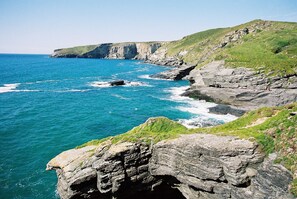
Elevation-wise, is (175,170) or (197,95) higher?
(175,170)

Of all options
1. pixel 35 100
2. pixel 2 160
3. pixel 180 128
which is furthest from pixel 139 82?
pixel 180 128

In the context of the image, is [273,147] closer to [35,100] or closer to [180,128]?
[180,128]

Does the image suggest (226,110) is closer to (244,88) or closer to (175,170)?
(244,88)

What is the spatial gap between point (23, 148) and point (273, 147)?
1525 inches

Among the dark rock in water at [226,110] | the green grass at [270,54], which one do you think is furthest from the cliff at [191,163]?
the green grass at [270,54]

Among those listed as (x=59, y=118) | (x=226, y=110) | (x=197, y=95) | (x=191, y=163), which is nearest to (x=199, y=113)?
(x=226, y=110)

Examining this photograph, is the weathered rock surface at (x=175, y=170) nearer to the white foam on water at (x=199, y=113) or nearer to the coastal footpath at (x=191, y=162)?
the coastal footpath at (x=191, y=162)

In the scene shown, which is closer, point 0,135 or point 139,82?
point 0,135

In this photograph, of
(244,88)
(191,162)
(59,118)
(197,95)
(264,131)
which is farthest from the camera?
(197,95)

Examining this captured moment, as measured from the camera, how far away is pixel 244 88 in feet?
228

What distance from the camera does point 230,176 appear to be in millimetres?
19516

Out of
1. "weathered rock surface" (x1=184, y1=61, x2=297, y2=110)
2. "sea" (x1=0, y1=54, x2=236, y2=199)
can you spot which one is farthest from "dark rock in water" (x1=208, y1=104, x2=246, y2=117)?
"weathered rock surface" (x1=184, y1=61, x2=297, y2=110)

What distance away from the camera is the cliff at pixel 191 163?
1883 cm

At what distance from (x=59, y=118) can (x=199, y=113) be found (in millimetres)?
32161
